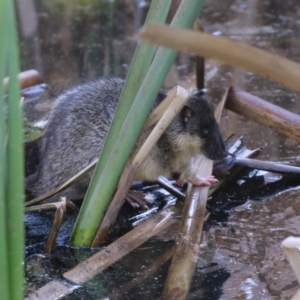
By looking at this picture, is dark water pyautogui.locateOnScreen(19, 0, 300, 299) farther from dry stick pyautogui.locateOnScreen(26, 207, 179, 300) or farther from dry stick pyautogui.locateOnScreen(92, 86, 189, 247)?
dry stick pyautogui.locateOnScreen(92, 86, 189, 247)

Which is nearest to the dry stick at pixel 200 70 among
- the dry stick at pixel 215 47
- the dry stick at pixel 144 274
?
the dry stick at pixel 144 274

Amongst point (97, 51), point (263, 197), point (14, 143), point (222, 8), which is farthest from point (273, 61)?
point (222, 8)

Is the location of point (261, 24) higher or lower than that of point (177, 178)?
higher

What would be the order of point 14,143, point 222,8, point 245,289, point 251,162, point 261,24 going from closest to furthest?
point 14,143 → point 245,289 → point 251,162 → point 261,24 → point 222,8

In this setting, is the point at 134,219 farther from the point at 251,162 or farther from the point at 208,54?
the point at 208,54

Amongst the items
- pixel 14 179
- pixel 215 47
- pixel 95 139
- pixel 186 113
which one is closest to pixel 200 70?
pixel 186 113

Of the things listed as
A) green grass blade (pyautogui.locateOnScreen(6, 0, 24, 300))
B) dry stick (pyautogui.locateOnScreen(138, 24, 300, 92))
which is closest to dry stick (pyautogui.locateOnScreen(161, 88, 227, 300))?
green grass blade (pyautogui.locateOnScreen(6, 0, 24, 300))

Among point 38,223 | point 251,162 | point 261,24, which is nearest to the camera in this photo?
point 38,223
